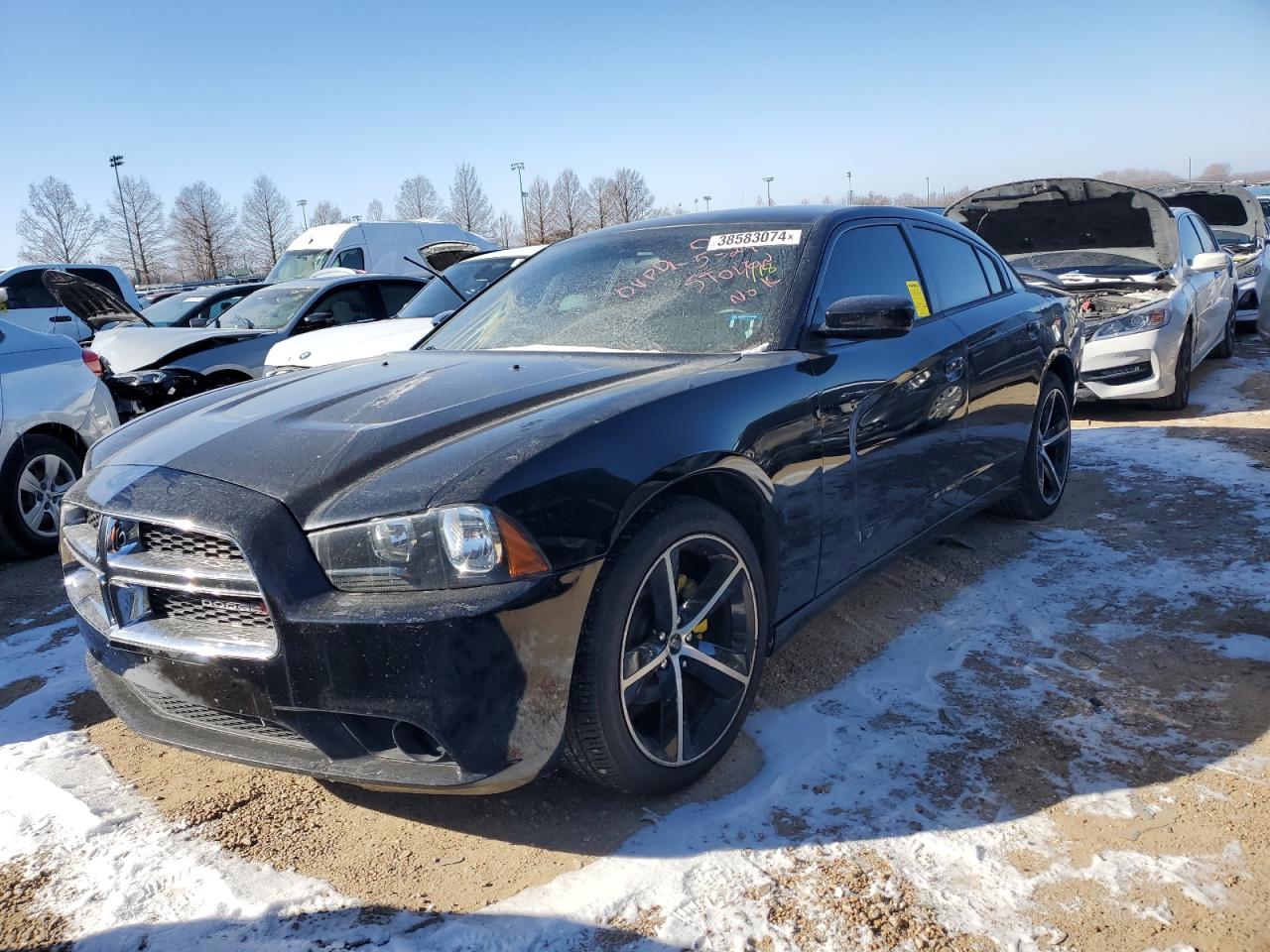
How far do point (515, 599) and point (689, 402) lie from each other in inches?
32.9

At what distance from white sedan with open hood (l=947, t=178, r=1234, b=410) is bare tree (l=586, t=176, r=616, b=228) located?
46.0m

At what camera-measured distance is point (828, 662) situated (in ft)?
11.4

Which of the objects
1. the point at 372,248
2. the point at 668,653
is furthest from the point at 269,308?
the point at 372,248

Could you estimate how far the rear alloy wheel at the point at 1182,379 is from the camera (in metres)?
7.65

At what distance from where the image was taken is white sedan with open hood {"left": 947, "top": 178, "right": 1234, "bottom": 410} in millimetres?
7531

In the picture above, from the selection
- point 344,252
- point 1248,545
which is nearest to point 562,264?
point 1248,545

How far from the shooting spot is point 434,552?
6.95 feet

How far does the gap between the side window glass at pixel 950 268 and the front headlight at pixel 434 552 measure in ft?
8.49

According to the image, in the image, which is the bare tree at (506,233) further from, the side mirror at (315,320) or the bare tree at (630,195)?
the side mirror at (315,320)

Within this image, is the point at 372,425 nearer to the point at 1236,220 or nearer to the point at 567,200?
the point at 1236,220

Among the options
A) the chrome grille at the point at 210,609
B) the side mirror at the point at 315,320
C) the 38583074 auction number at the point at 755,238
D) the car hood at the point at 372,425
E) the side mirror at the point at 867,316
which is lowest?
the chrome grille at the point at 210,609

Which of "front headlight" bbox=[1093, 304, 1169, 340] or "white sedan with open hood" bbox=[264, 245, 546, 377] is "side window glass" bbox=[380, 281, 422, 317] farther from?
"front headlight" bbox=[1093, 304, 1169, 340]

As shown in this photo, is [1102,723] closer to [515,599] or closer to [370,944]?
[515,599]

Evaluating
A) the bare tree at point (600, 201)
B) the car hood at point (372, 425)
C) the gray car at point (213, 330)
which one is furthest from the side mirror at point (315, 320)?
the bare tree at point (600, 201)
